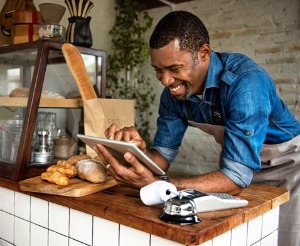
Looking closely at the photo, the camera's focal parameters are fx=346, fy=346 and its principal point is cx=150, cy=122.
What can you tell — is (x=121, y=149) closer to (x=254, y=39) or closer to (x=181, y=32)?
(x=181, y=32)

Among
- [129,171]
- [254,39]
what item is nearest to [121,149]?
[129,171]

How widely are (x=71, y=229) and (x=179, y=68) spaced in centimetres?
65

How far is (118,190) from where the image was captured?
3.66 feet

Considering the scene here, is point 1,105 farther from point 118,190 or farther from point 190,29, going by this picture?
point 190,29

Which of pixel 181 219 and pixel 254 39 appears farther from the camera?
pixel 254 39

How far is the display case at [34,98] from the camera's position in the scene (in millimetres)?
1267

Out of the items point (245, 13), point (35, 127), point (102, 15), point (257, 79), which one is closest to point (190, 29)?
point (257, 79)

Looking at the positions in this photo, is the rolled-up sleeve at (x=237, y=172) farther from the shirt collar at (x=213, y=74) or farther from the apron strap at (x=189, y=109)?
the apron strap at (x=189, y=109)

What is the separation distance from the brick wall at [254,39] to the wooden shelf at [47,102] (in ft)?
6.65

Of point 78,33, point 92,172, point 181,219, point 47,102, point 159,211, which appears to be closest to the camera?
point 181,219

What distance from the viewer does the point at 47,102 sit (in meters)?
1.37

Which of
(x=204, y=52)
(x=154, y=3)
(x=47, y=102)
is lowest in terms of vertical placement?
(x=47, y=102)

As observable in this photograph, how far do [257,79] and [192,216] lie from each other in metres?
0.58

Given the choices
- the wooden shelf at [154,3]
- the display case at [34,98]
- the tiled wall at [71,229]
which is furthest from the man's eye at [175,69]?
the wooden shelf at [154,3]
